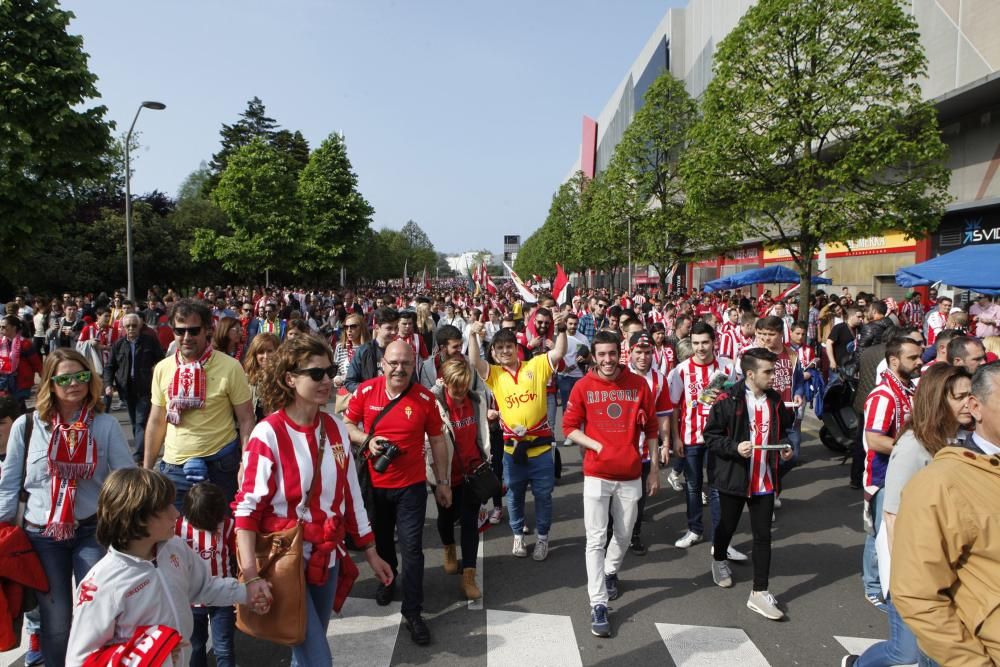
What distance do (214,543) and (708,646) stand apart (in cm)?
293

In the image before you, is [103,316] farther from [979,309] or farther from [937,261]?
[979,309]

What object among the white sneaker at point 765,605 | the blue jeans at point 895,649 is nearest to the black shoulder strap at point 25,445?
the blue jeans at point 895,649

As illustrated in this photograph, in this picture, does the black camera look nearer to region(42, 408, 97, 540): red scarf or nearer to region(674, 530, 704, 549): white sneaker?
region(42, 408, 97, 540): red scarf

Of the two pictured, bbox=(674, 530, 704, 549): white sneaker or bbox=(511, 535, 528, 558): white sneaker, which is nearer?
bbox=(511, 535, 528, 558): white sneaker

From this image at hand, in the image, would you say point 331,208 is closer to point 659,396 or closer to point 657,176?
point 657,176

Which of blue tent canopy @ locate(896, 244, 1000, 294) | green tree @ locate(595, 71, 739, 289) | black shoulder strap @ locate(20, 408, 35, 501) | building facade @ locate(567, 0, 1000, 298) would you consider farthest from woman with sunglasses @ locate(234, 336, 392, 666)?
green tree @ locate(595, 71, 739, 289)

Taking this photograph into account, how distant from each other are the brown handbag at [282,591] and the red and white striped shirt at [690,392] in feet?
13.2

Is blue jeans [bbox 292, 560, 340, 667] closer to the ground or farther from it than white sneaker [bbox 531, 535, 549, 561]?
farther from it

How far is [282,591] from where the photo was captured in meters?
2.67

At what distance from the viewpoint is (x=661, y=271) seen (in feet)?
104

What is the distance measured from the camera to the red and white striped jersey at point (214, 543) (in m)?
3.42

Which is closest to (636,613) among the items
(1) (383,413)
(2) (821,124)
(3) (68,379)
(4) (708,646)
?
(4) (708,646)

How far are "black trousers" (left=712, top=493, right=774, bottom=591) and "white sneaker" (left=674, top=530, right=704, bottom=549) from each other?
0.90 meters

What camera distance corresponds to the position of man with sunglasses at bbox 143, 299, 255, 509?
14.0ft
